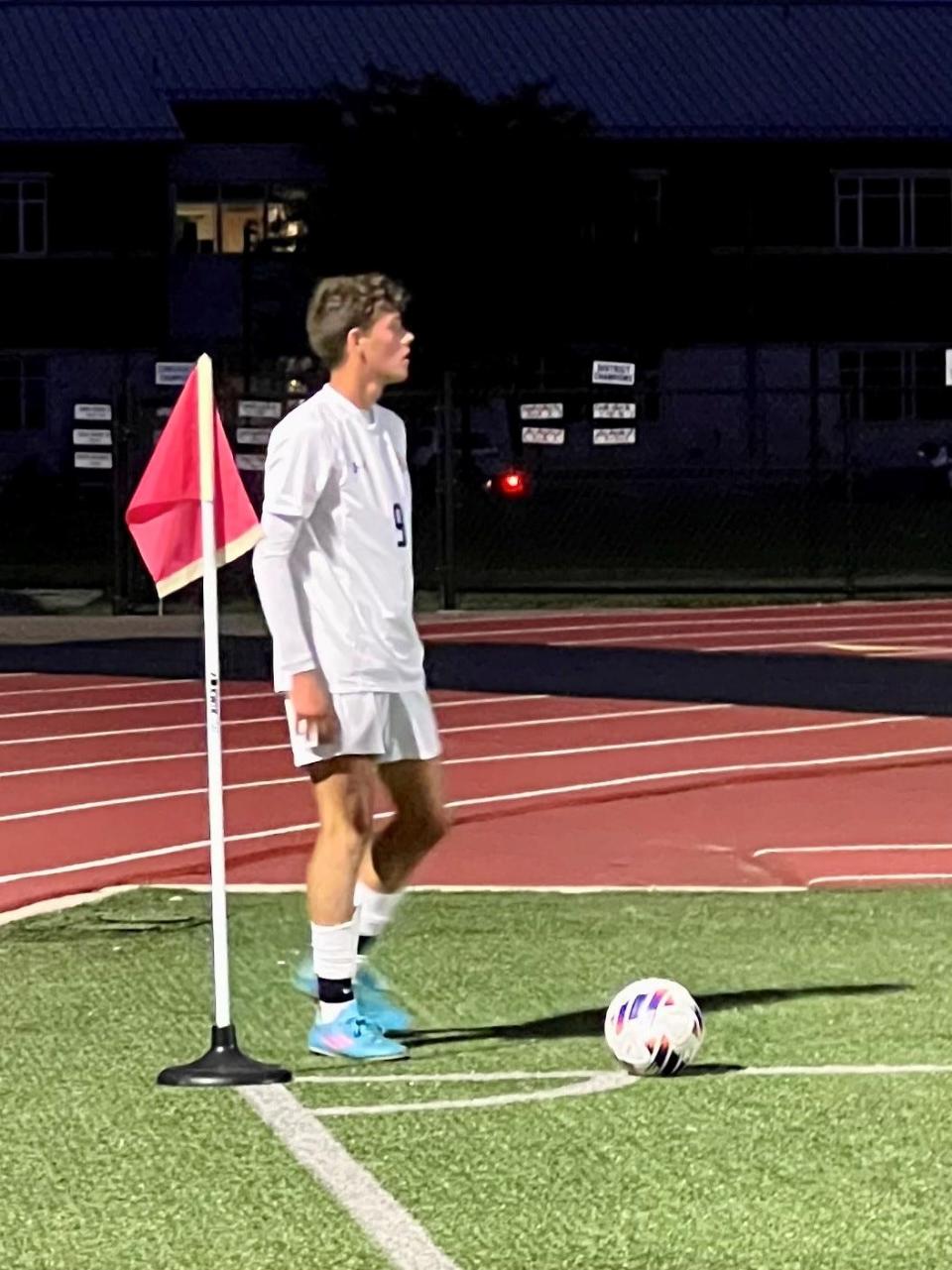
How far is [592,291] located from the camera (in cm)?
5531

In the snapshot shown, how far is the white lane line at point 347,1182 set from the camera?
18.6ft

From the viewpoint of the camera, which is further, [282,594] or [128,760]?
[128,760]

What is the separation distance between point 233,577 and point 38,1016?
19267mm

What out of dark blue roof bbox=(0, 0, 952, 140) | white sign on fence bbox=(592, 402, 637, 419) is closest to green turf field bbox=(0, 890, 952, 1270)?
white sign on fence bbox=(592, 402, 637, 419)

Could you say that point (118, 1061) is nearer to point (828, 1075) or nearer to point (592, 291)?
point (828, 1075)

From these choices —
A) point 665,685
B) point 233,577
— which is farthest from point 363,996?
point 233,577

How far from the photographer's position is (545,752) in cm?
1539

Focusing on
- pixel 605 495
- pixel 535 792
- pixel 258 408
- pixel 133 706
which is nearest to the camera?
pixel 535 792

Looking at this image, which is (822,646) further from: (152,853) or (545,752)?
(152,853)

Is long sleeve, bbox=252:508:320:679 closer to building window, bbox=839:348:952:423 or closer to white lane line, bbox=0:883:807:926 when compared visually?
white lane line, bbox=0:883:807:926

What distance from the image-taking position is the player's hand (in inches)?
296

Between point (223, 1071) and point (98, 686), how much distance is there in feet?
41.2

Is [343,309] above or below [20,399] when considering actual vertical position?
below

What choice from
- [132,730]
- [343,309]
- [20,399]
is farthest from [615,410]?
[20,399]
